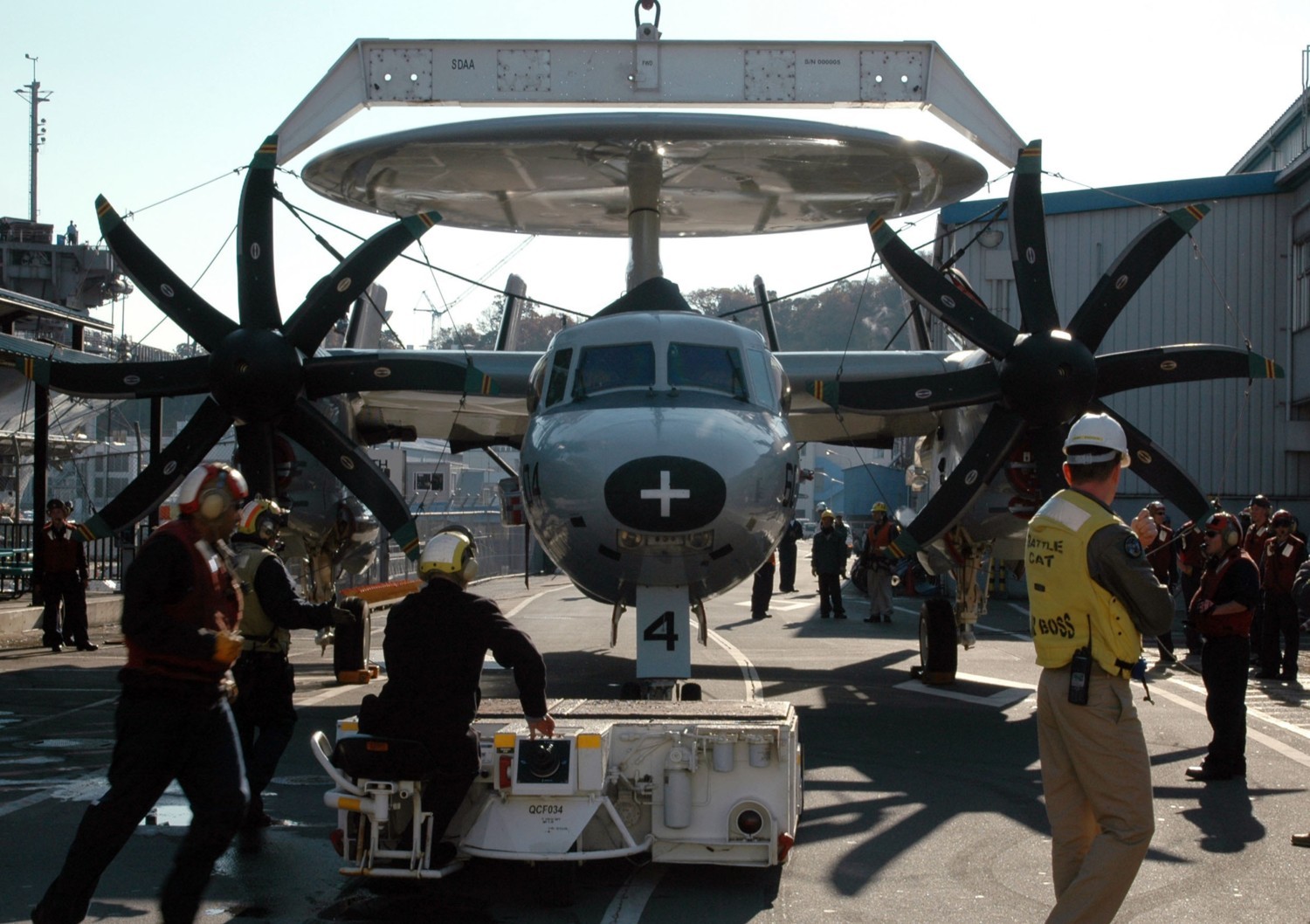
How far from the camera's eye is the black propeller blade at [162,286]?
13.8m

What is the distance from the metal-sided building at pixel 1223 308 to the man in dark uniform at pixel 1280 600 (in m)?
13.0

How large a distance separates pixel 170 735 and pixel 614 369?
6736 mm

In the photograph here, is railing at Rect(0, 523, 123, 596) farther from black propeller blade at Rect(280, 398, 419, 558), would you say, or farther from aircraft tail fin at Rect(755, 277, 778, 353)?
aircraft tail fin at Rect(755, 277, 778, 353)

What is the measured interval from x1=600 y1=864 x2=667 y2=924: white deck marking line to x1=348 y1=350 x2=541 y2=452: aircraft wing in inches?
287

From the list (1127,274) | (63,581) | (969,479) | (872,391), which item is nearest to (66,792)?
(872,391)

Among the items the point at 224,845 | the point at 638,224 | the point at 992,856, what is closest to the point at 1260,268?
the point at 638,224

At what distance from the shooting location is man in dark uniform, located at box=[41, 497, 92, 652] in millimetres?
17203

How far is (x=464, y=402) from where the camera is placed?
50.0 feet

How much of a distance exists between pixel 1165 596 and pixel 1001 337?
29.7ft

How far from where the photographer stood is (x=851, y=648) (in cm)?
1888

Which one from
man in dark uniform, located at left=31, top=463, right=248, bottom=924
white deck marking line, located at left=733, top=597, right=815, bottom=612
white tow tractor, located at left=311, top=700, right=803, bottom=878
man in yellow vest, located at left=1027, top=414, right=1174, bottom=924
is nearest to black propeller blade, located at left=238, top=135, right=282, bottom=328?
white tow tractor, located at left=311, top=700, right=803, bottom=878

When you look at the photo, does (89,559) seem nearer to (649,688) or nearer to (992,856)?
(649,688)

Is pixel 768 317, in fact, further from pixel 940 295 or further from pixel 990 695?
pixel 990 695

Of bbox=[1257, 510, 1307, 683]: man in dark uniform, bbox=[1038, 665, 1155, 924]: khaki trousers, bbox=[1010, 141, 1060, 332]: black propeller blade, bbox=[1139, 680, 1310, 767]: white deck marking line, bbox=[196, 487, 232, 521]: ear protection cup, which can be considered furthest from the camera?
bbox=[1257, 510, 1307, 683]: man in dark uniform
